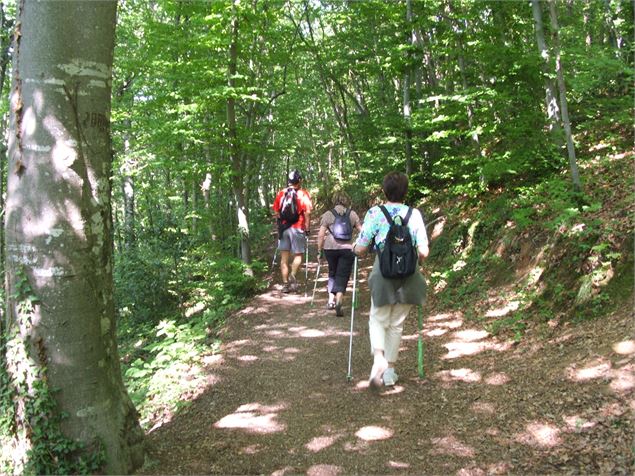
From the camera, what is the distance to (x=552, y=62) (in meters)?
8.23

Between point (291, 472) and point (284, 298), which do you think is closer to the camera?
point (291, 472)

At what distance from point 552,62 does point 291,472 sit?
8104 millimetres

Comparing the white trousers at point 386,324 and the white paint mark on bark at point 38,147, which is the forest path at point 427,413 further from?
the white paint mark on bark at point 38,147

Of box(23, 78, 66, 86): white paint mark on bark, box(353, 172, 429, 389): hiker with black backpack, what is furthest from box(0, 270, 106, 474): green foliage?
box(353, 172, 429, 389): hiker with black backpack

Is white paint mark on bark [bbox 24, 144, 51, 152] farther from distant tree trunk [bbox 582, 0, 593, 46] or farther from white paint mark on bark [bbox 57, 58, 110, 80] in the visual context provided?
distant tree trunk [bbox 582, 0, 593, 46]

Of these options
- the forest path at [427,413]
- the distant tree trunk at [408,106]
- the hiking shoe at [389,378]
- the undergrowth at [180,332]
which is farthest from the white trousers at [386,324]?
the distant tree trunk at [408,106]

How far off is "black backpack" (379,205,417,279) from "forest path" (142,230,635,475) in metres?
1.26

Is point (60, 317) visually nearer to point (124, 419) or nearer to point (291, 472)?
point (124, 419)

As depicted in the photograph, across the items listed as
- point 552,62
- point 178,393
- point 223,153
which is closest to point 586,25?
point 552,62

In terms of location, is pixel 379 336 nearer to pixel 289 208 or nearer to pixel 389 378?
pixel 389 378

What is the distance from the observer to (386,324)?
469cm

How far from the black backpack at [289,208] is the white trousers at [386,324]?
4.41 meters

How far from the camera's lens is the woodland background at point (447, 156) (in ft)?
20.0

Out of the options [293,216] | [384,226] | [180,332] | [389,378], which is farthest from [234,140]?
[389,378]
